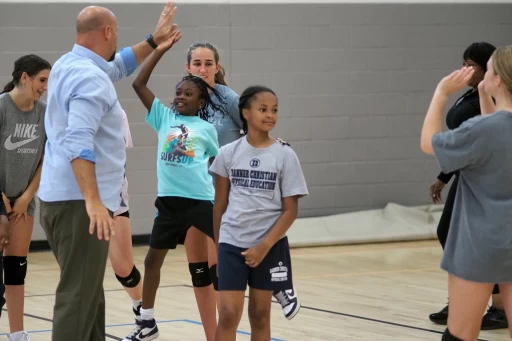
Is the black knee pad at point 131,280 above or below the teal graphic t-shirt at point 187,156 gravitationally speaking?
below

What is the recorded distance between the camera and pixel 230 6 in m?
9.79

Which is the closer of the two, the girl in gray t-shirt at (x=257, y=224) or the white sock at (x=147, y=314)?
the girl in gray t-shirt at (x=257, y=224)

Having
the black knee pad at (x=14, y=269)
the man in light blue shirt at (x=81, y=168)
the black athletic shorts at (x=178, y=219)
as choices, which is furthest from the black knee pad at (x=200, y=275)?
the man in light blue shirt at (x=81, y=168)

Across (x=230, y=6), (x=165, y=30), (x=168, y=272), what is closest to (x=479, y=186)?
(x=165, y=30)

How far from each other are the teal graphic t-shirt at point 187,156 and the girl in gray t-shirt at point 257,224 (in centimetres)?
59

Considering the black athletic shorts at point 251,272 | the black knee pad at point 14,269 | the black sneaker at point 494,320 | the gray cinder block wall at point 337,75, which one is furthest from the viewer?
the gray cinder block wall at point 337,75

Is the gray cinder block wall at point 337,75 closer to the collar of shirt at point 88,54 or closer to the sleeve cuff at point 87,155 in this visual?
the collar of shirt at point 88,54

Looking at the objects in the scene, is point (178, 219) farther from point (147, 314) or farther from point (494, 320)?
point (494, 320)

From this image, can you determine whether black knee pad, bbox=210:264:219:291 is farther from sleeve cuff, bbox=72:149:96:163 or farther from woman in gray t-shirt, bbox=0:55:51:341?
sleeve cuff, bbox=72:149:96:163

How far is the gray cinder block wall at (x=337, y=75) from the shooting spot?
31.5 ft

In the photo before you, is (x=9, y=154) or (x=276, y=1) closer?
(x=9, y=154)

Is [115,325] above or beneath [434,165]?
beneath

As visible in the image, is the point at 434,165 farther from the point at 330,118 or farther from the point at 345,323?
the point at 345,323

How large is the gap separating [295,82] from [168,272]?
2.95m
